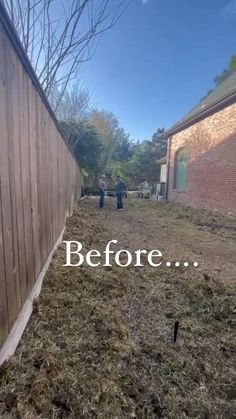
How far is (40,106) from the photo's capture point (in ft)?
8.27

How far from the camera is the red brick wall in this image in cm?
852

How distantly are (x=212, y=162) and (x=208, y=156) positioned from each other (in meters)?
0.41

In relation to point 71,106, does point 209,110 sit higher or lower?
lower

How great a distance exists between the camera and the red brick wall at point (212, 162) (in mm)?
8516

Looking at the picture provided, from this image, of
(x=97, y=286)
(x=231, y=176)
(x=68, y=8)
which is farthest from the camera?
(x=231, y=176)

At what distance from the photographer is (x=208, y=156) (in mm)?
9930

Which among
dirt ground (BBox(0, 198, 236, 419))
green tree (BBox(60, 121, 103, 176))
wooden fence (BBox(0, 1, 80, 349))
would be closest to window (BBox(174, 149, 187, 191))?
green tree (BBox(60, 121, 103, 176))

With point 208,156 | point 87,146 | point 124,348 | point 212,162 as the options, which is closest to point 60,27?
point 124,348

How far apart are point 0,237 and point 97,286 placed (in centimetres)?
164

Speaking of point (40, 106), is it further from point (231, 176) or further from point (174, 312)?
point (231, 176)

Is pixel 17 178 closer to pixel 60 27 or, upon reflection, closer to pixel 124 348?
pixel 124 348

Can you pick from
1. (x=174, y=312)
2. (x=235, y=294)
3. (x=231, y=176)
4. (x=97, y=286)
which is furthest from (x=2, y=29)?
(x=231, y=176)

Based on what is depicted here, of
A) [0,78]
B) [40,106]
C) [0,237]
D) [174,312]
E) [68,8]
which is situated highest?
[68,8]

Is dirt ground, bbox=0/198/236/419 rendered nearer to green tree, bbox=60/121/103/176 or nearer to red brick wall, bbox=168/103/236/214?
red brick wall, bbox=168/103/236/214
